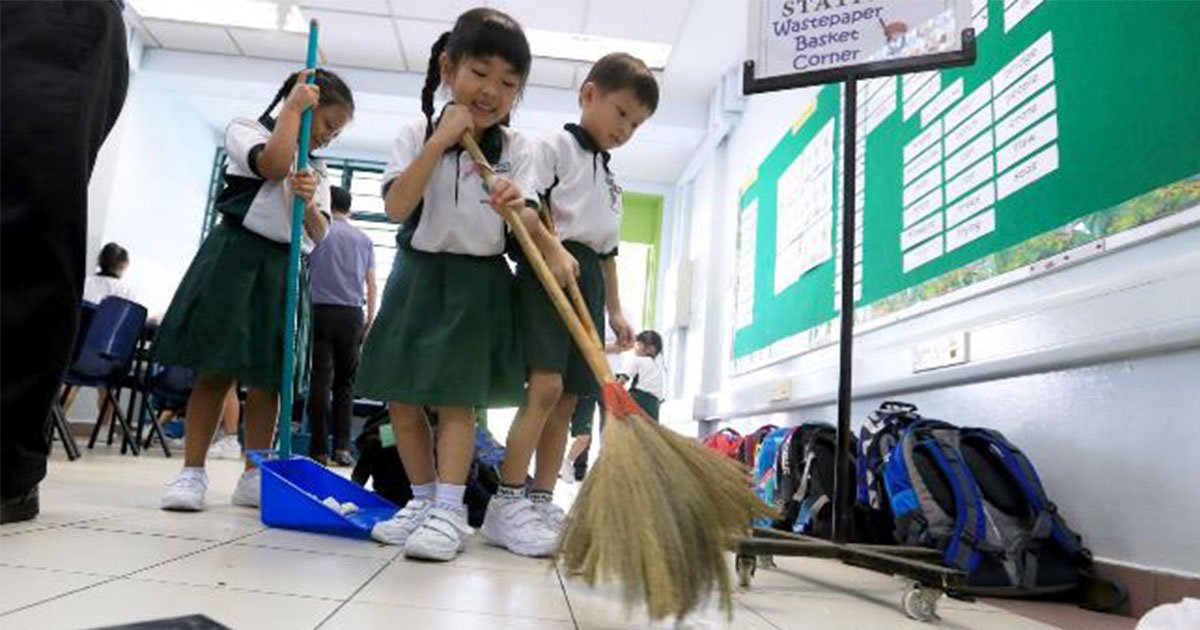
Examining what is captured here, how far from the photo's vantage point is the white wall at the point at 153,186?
5.79m

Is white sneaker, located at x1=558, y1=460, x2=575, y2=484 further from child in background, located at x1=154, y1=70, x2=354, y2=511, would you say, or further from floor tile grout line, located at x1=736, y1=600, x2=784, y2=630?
floor tile grout line, located at x1=736, y1=600, x2=784, y2=630

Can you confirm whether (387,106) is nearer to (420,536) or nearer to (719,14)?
(719,14)

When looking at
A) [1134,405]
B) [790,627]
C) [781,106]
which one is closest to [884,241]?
[1134,405]

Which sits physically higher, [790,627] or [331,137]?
[331,137]

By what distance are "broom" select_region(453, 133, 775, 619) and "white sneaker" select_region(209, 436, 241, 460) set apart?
145 inches

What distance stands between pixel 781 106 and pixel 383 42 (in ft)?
9.26

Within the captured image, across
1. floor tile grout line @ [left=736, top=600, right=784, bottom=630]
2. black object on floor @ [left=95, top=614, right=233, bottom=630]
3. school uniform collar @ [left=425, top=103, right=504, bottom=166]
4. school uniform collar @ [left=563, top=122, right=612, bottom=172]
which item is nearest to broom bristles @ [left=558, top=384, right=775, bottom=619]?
floor tile grout line @ [left=736, top=600, right=784, bottom=630]

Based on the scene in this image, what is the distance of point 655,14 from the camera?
15.8ft

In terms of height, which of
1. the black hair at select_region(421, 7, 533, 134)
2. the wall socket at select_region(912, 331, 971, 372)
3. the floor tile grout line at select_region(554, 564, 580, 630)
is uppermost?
the black hair at select_region(421, 7, 533, 134)

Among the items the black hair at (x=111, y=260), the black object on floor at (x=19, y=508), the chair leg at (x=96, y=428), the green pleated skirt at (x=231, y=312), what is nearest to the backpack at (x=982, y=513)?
the green pleated skirt at (x=231, y=312)

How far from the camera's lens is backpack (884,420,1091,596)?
1774 mm

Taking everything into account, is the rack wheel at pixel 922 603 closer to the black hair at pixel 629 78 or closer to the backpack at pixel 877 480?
the backpack at pixel 877 480

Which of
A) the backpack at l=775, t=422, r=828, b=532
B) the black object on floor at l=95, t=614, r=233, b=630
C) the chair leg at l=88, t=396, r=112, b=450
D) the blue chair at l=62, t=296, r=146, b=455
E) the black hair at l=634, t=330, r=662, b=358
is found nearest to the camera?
the black object on floor at l=95, t=614, r=233, b=630

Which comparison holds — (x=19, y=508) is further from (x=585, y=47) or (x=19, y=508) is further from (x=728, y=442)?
(x=585, y=47)
